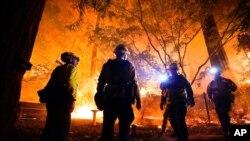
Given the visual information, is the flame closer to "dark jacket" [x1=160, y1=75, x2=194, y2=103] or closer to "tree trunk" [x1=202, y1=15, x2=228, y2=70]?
"tree trunk" [x1=202, y1=15, x2=228, y2=70]

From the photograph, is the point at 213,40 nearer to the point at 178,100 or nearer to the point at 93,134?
the point at 178,100

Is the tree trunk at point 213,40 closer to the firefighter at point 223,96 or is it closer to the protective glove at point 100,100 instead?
the firefighter at point 223,96

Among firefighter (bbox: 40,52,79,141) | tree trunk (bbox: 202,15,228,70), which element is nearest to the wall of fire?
tree trunk (bbox: 202,15,228,70)

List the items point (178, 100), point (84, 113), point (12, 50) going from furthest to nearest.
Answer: point (84, 113), point (178, 100), point (12, 50)

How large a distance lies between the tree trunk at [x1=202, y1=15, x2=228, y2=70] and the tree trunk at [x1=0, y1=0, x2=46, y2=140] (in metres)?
13.3

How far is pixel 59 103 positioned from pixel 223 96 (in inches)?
218

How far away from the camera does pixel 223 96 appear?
785 centimetres

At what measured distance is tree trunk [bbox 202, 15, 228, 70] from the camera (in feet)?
48.1

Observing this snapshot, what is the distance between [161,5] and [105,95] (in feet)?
36.4

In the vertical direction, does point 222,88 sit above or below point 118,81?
above

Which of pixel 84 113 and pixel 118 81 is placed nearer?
pixel 118 81

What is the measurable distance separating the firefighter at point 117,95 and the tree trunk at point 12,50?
1.68m

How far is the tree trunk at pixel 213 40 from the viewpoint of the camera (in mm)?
14648

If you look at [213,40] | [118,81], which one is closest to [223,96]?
[118,81]
